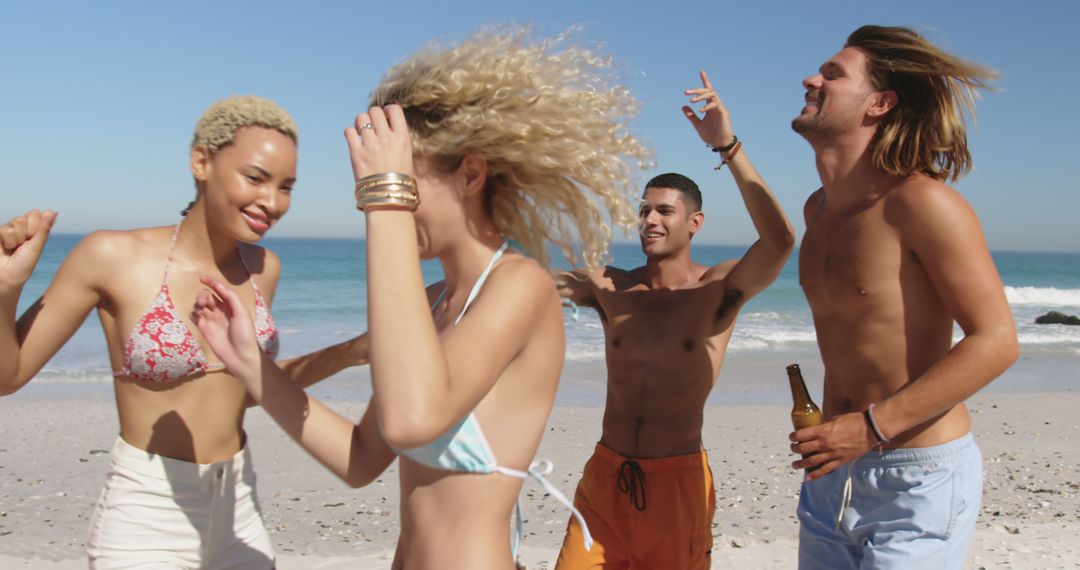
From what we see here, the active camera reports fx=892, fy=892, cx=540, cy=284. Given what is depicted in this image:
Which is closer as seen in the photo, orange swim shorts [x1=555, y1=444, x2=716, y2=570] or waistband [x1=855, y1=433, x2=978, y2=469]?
waistband [x1=855, y1=433, x2=978, y2=469]

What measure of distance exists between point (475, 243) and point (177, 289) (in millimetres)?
1410

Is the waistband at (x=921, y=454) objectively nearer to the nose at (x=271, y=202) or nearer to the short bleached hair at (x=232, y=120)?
the nose at (x=271, y=202)

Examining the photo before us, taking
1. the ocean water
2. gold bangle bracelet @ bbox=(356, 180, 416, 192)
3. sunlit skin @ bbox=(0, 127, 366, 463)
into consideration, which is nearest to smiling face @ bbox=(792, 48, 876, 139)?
sunlit skin @ bbox=(0, 127, 366, 463)

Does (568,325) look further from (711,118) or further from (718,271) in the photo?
(711,118)

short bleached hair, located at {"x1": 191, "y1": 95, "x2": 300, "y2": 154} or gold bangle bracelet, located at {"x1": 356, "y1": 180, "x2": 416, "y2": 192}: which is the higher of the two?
short bleached hair, located at {"x1": 191, "y1": 95, "x2": 300, "y2": 154}

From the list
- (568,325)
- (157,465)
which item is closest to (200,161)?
(157,465)

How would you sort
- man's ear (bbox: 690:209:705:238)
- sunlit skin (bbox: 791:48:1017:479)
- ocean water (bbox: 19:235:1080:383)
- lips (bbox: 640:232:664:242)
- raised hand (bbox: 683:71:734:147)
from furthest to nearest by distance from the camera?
ocean water (bbox: 19:235:1080:383)
man's ear (bbox: 690:209:705:238)
lips (bbox: 640:232:664:242)
raised hand (bbox: 683:71:734:147)
sunlit skin (bbox: 791:48:1017:479)

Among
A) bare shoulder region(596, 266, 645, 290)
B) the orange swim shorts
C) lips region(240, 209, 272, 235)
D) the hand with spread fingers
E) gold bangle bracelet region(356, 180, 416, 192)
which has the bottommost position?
the orange swim shorts

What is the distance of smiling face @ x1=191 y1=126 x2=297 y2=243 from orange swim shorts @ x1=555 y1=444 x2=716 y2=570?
214 cm

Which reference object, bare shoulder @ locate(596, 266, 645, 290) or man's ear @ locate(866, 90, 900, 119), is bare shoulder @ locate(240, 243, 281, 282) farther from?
man's ear @ locate(866, 90, 900, 119)

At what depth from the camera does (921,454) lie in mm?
2904

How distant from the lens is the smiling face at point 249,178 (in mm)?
2916

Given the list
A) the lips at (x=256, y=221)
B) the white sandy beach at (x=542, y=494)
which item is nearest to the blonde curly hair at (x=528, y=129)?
the lips at (x=256, y=221)

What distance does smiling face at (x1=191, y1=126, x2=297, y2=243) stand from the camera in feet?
9.57
